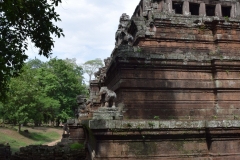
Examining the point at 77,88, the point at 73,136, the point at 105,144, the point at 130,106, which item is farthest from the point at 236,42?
the point at 77,88

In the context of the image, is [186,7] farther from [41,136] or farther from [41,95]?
[41,136]

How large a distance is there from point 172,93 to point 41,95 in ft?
113

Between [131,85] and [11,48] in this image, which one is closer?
[131,85]

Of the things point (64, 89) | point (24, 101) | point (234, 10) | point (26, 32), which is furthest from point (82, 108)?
point (64, 89)

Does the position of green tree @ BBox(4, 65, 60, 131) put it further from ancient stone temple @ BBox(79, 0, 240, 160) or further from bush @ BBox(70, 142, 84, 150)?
ancient stone temple @ BBox(79, 0, 240, 160)

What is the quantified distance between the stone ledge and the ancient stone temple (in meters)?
0.03

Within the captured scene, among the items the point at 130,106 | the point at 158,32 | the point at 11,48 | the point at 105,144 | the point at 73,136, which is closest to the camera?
the point at 105,144

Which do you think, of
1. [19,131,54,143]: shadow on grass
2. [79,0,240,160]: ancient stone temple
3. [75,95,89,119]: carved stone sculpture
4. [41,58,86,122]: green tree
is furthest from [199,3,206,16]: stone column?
[41,58,86,122]: green tree

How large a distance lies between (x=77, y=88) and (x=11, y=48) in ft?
132

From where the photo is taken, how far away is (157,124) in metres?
7.46

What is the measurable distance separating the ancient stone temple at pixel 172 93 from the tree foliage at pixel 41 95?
24294 mm

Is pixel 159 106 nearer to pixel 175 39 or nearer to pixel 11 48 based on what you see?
pixel 175 39

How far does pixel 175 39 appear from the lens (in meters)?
10.8

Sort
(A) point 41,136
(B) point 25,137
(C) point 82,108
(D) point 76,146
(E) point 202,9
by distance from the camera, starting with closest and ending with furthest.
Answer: (E) point 202,9 → (D) point 76,146 → (C) point 82,108 → (B) point 25,137 → (A) point 41,136
